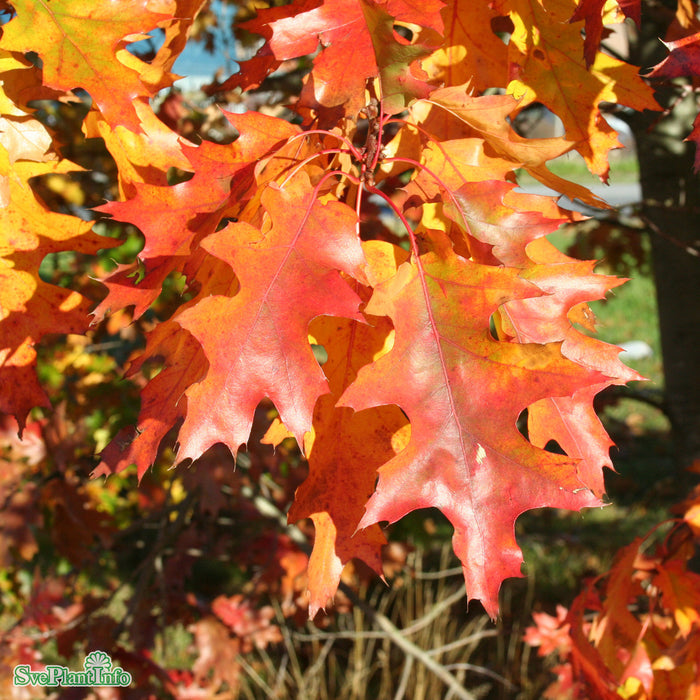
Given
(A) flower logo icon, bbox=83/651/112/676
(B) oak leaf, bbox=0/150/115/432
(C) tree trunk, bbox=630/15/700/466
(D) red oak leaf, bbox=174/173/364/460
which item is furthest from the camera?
(C) tree trunk, bbox=630/15/700/466

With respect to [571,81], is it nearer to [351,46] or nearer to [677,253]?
[351,46]

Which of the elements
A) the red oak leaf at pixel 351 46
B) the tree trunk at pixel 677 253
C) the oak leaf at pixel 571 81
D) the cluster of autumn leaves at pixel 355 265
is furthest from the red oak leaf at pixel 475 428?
the tree trunk at pixel 677 253

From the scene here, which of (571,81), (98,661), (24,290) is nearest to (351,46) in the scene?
(571,81)

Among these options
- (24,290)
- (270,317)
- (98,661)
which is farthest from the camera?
(98,661)

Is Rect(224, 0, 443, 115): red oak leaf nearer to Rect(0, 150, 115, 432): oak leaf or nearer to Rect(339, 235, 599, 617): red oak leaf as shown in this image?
Rect(339, 235, 599, 617): red oak leaf

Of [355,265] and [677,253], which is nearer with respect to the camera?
[355,265]

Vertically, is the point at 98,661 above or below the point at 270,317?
below

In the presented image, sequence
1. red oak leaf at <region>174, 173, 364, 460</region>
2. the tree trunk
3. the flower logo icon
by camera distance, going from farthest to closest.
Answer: the tree trunk
the flower logo icon
red oak leaf at <region>174, 173, 364, 460</region>

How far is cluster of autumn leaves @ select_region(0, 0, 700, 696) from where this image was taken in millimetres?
694

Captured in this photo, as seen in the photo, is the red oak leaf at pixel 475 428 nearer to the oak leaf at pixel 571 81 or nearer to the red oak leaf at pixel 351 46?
the red oak leaf at pixel 351 46

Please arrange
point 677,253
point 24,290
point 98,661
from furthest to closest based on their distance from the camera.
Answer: point 677,253
point 98,661
point 24,290

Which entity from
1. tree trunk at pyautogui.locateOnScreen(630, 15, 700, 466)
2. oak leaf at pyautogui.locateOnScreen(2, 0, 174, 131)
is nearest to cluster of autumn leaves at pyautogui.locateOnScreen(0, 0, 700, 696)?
oak leaf at pyautogui.locateOnScreen(2, 0, 174, 131)

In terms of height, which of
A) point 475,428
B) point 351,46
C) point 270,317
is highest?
point 351,46

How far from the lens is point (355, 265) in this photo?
2.30ft
